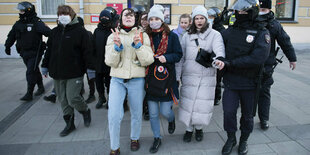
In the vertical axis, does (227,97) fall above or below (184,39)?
below

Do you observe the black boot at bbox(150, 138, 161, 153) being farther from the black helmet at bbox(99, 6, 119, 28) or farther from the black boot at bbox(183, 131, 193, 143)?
the black helmet at bbox(99, 6, 119, 28)

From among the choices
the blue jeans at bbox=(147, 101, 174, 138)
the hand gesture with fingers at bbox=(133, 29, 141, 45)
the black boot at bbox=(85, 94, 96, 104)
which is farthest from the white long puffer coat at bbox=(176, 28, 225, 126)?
the black boot at bbox=(85, 94, 96, 104)

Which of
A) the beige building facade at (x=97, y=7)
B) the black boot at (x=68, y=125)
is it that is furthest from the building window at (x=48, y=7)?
the black boot at (x=68, y=125)

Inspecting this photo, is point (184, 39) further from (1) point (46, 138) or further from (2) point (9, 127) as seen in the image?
(2) point (9, 127)

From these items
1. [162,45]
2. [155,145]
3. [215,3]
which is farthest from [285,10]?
[155,145]

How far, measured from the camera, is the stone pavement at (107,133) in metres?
3.21

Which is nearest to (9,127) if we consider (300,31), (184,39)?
(184,39)

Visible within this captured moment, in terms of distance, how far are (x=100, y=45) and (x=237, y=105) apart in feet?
8.39

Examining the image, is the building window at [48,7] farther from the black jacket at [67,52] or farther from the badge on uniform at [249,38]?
the badge on uniform at [249,38]

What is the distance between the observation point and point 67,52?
11.3 ft

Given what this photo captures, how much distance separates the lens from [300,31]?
1055 cm

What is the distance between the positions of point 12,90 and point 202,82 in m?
4.79

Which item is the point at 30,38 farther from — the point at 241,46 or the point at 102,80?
the point at 241,46

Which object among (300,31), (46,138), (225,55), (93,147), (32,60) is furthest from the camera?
(300,31)
